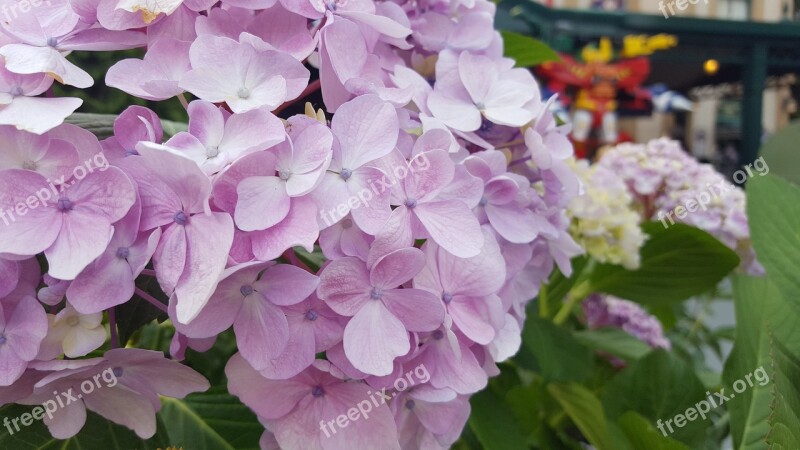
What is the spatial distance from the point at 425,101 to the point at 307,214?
0.10 metres

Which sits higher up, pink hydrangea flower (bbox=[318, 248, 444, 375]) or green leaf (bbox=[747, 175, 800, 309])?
pink hydrangea flower (bbox=[318, 248, 444, 375])

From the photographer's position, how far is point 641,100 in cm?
191

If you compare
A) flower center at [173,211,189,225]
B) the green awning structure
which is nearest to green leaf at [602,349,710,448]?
flower center at [173,211,189,225]

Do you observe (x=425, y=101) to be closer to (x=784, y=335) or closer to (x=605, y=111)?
(x=784, y=335)

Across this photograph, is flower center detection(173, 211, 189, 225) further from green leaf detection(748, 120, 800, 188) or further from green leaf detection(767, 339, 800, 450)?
green leaf detection(748, 120, 800, 188)

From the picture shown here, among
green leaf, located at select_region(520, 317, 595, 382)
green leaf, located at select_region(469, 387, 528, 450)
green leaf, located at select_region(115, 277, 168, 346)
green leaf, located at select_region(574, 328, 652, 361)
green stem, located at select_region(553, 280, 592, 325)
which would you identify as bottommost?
green leaf, located at select_region(574, 328, 652, 361)

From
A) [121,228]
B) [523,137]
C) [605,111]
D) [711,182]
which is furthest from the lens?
[605,111]

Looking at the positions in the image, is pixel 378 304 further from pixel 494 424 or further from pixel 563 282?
pixel 563 282

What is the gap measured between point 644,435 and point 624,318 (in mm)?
428

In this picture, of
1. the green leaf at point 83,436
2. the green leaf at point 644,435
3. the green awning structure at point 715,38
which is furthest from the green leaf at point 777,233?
the green awning structure at point 715,38

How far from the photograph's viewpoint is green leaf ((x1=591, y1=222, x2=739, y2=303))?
51 centimetres

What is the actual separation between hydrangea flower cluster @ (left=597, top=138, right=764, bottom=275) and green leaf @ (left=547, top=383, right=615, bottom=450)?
0.17 meters

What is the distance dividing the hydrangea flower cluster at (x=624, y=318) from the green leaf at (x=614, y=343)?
0.13 meters

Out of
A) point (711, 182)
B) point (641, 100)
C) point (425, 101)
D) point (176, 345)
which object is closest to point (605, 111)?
point (641, 100)
